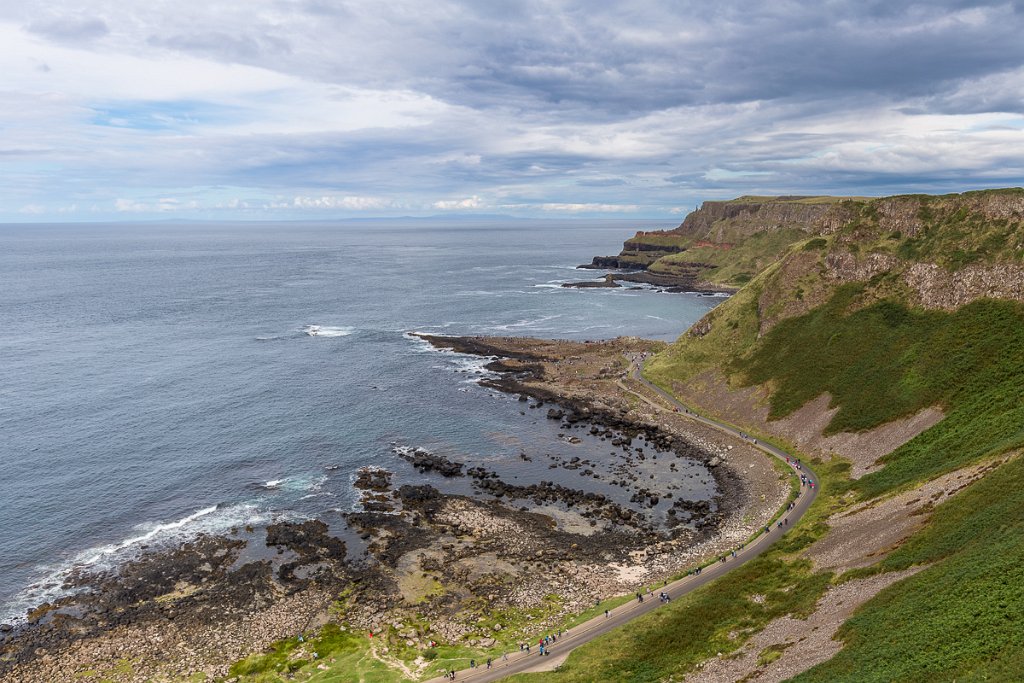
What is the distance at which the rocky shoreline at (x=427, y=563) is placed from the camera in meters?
55.1

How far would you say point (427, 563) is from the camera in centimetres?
6625

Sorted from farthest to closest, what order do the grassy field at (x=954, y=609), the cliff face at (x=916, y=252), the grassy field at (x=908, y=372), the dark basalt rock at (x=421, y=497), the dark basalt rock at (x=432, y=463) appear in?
the cliff face at (x=916, y=252) → the dark basalt rock at (x=432, y=463) → the dark basalt rock at (x=421, y=497) → the grassy field at (x=908, y=372) → the grassy field at (x=954, y=609)

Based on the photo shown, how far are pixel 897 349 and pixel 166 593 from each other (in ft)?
337

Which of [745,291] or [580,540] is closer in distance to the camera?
[580,540]

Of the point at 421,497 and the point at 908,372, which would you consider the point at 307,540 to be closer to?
the point at 421,497

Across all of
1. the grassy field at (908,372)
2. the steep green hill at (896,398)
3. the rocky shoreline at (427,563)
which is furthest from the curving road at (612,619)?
the grassy field at (908,372)

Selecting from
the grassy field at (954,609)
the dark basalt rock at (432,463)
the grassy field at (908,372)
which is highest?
the grassy field at (908,372)

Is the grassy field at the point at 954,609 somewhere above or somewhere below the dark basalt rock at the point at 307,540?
above

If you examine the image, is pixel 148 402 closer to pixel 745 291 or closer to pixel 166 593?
pixel 166 593

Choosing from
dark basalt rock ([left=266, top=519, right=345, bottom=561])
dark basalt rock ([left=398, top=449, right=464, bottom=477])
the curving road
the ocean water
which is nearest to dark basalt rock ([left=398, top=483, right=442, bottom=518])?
dark basalt rock ([left=398, top=449, right=464, bottom=477])

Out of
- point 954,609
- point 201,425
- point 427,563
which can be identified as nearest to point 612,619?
point 427,563

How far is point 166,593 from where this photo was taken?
202ft

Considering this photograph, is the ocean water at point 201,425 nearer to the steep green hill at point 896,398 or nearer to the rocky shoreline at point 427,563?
the rocky shoreline at point 427,563

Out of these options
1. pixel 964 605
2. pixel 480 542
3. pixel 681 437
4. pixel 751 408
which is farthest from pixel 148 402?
pixel 964 605
